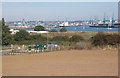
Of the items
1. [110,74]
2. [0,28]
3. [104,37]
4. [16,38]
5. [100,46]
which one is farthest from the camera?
[16,38]

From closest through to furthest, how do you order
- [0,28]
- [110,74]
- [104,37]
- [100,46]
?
1. [110,74]
2. [100,46]
3. [104,37]
4. [0,28]

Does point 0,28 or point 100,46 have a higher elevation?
point 0,28

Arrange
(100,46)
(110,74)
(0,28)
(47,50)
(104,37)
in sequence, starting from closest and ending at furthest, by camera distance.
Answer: (110,74) → (47,50) → (100,46) → (104,37) → (0,28)

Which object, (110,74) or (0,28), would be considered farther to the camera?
(0,28)

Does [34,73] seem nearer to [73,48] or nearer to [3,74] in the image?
[3,74]

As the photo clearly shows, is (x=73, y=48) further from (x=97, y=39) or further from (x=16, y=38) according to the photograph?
(x=16, y=38)

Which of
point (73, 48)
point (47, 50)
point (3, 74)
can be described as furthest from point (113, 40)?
point (3, 74)

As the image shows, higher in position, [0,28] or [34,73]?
[0,28]

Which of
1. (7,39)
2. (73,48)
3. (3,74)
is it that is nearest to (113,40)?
(73,48)

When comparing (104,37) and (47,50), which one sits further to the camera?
(104,37)
